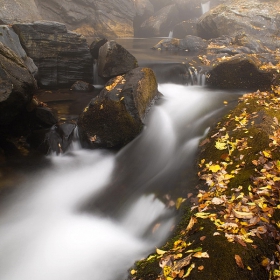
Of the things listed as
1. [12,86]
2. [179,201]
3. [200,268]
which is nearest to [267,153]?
[179,201]

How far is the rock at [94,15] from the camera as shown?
73.1 feet

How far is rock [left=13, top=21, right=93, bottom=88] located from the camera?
943 centimetres

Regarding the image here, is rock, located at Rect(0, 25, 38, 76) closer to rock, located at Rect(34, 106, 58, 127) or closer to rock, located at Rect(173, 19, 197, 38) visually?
rock, located at Rect(34, 106, 58, 127)

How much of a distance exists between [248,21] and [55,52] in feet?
49.0

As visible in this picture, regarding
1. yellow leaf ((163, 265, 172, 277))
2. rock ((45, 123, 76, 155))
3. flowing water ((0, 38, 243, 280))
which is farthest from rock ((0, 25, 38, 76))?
yellow leaf ((163, 265, 172, 277))

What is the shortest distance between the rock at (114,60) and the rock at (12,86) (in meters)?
A: 3.93

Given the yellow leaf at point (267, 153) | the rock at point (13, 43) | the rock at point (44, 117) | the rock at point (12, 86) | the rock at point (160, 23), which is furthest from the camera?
the rock at point (160, 23)

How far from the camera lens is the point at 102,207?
16.1 ft

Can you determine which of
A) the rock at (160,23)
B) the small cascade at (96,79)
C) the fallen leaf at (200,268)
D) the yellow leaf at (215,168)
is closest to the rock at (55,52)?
the small cascade at (96,79)

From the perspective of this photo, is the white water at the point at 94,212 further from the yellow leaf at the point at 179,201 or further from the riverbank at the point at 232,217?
the riverbank at the point at 232,217

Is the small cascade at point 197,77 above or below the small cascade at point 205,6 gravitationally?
below

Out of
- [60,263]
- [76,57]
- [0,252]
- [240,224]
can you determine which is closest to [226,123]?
[240,224]

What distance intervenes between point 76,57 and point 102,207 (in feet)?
24.2

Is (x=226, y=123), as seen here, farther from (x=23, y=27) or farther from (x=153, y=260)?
(x=23, y=27)
